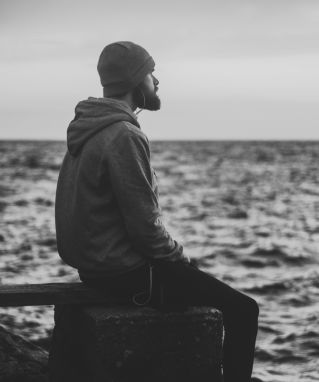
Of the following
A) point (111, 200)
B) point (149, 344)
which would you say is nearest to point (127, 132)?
point (111, 200)

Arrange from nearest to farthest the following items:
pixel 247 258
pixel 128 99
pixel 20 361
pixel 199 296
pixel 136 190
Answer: pixel 136 190 < pixel 199 296 < pixel 128 99 < pixel 20 361 < pixel 247 258

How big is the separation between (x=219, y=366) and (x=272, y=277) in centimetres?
767

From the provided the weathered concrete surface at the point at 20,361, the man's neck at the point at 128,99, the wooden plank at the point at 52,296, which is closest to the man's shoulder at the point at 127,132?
the man's neck at the point at 128,99

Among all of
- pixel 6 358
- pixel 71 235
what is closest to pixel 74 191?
pixel 71 235

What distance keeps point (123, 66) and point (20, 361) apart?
82.5 inches

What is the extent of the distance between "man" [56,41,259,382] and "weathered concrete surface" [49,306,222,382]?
4.0 inches

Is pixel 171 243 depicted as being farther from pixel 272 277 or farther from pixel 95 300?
pixel 272 277

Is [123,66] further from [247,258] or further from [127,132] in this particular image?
[247,258]

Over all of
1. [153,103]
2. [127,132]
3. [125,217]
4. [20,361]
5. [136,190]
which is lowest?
[20,361]

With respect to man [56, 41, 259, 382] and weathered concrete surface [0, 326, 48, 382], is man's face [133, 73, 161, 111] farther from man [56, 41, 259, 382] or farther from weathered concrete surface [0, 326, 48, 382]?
weathered concrete surface [0, 326, 48, 382]

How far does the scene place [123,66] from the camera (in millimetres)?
3494

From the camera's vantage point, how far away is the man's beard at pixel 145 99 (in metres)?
3.61

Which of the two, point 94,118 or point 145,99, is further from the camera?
point 145,99

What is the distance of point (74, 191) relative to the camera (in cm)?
343
